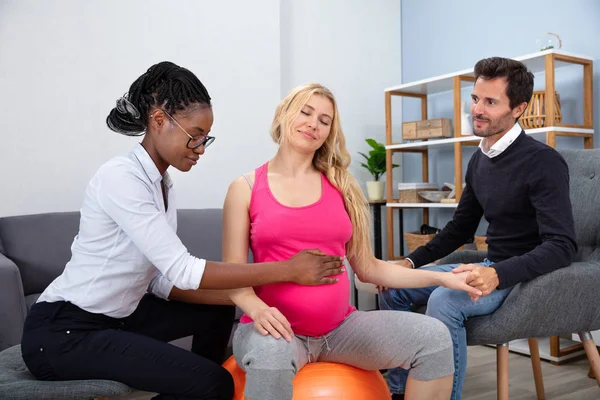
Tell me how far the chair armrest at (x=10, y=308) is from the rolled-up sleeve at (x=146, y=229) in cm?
87

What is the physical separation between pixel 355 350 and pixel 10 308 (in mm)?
1276

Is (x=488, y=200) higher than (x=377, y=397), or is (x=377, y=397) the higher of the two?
(x=488, y=200)

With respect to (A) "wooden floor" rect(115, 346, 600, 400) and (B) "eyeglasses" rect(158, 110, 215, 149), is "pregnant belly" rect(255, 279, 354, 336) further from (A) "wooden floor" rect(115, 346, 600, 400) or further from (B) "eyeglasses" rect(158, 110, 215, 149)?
(A) "wooden floor" rect(115, 346, 600, 400)

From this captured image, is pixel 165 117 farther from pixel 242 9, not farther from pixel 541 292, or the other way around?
pixel 242 9

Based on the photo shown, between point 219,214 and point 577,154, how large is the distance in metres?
1.73

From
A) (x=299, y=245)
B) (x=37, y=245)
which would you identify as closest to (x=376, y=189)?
(x=37, y=245)

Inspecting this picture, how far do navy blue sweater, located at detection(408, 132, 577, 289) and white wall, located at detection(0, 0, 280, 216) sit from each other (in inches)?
66.0

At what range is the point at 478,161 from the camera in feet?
6.87

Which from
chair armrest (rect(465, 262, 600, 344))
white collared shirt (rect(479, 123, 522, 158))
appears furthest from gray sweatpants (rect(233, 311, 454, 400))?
white collared shirt (rect(479, 123, 522, 158))

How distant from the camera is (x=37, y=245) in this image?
8.35 feet

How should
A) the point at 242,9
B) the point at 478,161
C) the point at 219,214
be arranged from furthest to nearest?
the point at 242,9
the point at 219,214
the point at 478,161

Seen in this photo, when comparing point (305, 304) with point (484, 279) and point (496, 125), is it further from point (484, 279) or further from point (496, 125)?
point (496, 125)

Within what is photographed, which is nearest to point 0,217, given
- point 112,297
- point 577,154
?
point 112,297

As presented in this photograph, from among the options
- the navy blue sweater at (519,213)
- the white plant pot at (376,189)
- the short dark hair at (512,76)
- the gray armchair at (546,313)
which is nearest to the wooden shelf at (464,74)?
the white plant pot at (376,189)
